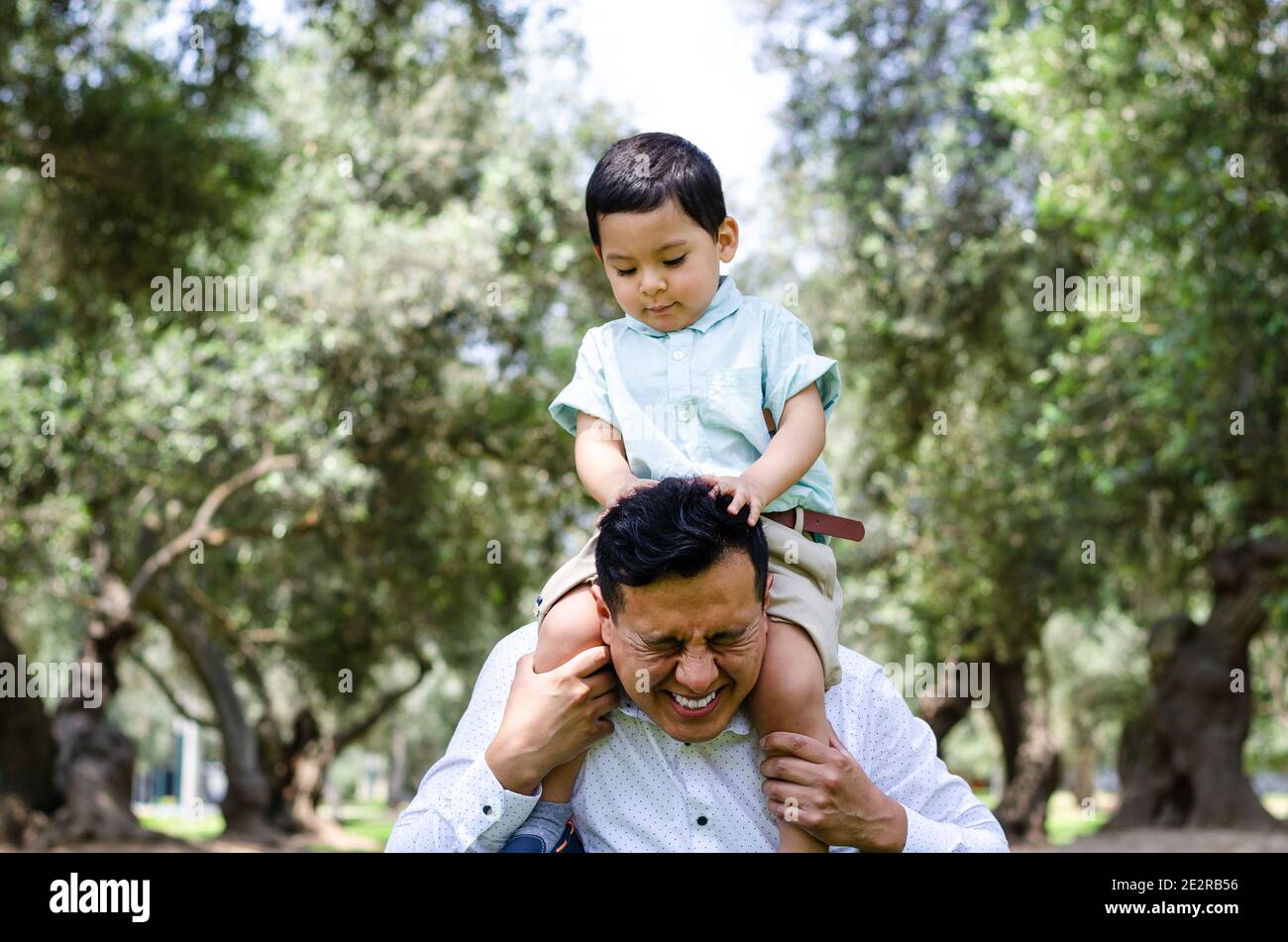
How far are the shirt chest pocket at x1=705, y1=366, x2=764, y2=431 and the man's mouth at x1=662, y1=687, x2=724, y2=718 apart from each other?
72 centimetres

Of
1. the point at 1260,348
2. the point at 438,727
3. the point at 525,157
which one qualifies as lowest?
the point at 438,727

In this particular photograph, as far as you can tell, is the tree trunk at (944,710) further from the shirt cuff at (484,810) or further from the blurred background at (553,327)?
the shirt cuff at (484,810)

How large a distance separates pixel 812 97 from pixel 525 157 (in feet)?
11.9

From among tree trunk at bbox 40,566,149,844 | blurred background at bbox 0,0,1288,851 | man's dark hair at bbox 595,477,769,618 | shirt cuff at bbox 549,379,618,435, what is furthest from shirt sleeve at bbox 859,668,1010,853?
tree trunk at bbox 40,566,149,844

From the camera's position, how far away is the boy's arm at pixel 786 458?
3.12 metres

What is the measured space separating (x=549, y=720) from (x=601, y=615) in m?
0.29

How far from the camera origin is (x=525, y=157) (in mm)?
16641

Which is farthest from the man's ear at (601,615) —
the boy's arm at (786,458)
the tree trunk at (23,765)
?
the tree trunk at (23,765)

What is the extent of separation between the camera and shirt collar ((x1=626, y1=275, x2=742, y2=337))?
3.59 metres

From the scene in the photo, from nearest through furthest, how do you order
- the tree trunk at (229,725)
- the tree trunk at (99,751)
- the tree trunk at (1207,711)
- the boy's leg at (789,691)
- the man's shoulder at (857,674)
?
the boy's leg at (789,691) → the man's shoulder at (857,674) → the tree trunk at (1207,711) → the tree trunk at (99,751) → the tree trunk at (229,725)

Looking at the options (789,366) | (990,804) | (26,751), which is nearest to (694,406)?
(789,366)

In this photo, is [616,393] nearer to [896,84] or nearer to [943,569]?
[896,84]

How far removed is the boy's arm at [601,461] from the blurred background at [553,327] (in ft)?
25.0
